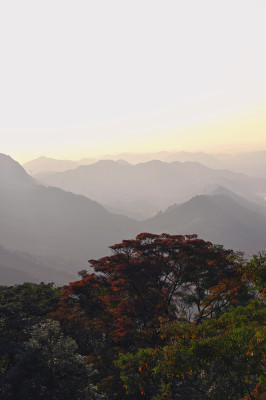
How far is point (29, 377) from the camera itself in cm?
1444

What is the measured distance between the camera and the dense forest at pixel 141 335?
10305 millimetres

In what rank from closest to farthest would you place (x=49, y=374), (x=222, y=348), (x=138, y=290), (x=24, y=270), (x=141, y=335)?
(x=222, y=348) < (x=49, y=374) < (x=141, y=335) < (x=138, y=290) < (x=24, y=270)

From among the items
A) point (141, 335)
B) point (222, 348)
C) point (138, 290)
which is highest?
point (222, 348)

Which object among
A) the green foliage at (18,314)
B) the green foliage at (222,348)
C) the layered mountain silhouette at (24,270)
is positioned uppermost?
the green foliage at (222,348)

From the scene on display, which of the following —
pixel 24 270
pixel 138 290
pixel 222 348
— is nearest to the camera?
pixel 222 348

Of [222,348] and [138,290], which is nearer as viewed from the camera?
[222,348]

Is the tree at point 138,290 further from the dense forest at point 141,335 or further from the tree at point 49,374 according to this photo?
the tree at point 49,374

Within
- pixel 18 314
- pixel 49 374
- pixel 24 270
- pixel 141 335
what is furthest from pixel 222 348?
pixel 24 270

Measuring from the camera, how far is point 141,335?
1934 centimetres

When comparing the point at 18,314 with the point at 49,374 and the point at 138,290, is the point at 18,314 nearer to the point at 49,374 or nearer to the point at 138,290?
the point at 49,374

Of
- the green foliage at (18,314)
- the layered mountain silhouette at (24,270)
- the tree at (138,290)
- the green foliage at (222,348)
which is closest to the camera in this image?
the green foliage at (222,348)

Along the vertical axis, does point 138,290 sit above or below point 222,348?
below

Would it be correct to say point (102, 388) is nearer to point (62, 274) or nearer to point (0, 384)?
point (0, 384)

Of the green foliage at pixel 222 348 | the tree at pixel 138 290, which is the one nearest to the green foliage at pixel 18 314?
the tree at pixel 138 290
